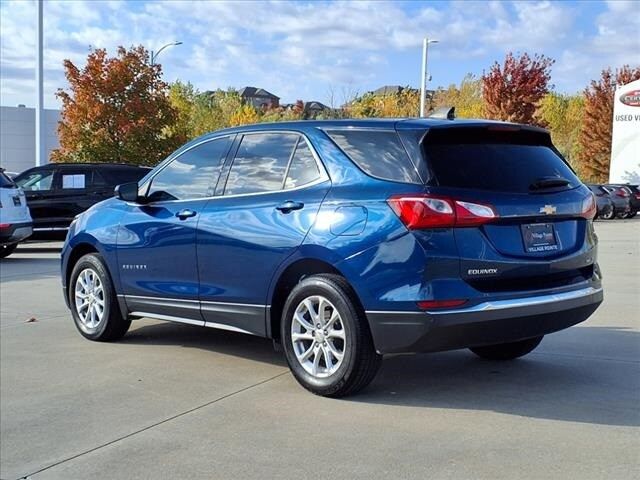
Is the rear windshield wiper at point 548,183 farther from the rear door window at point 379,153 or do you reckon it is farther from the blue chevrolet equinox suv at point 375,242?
the rear door window at point 379,153

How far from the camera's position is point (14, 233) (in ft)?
45.8

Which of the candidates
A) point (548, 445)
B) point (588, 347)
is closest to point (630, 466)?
point (548, 445)

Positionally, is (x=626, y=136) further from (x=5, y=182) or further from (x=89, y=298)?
(x=89, y=298)

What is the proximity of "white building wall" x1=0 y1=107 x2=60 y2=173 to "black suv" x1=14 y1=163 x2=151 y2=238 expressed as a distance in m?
24.8

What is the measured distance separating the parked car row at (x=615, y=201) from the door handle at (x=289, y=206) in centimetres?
2996

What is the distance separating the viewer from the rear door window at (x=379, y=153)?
4895 millimetres

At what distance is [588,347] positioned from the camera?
6.59 m

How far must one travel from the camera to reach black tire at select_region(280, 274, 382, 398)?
16.1 ft

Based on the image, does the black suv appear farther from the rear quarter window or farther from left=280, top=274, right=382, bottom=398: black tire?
left=280, top=274, right=382, bottom=398: black tire

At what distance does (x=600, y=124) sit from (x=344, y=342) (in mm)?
45436

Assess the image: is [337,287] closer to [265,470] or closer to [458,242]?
[458,242]

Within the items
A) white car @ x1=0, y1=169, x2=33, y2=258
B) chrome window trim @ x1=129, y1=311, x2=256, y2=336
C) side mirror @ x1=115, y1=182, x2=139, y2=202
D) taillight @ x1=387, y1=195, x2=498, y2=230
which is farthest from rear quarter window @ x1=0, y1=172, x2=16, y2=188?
taillight @ x1=387, y1=195, x2=498, y2=230

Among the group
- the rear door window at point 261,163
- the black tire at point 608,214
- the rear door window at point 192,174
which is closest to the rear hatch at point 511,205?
the rear door window at point 261,163

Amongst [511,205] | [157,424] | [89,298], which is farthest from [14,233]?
[511,205]
